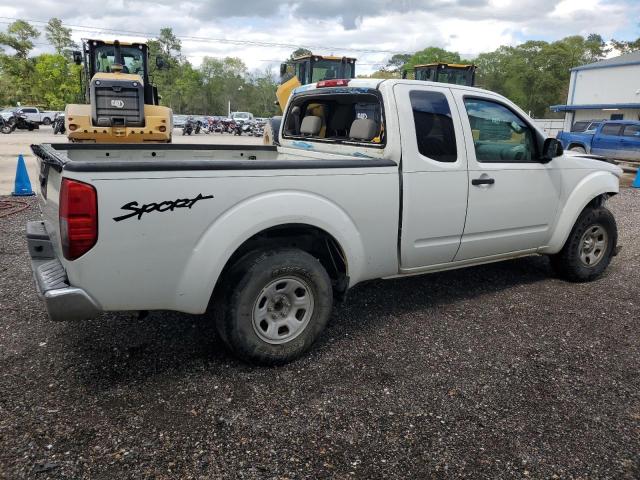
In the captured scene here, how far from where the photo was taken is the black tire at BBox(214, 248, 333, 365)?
3234 millimetres

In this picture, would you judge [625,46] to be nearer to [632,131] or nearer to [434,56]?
[434,56]

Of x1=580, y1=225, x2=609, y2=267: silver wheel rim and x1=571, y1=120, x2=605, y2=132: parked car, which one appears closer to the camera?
x1=580, y1=225, x2=609, y2=267: silver wheel rim

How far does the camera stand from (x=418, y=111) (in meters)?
3.98

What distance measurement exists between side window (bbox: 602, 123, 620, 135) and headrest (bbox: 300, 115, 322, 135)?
17687mm

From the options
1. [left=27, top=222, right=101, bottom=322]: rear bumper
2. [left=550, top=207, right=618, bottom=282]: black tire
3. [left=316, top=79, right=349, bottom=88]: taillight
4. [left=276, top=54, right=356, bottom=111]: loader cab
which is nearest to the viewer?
[left=27, top=222, right=101, bottom=322]: rear bumper

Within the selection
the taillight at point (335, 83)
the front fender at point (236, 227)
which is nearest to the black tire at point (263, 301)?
the front fender at point (236, 227)

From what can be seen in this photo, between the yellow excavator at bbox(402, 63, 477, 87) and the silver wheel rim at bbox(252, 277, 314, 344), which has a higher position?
the yellow excavator at bbox(402, 63, 477, 87)

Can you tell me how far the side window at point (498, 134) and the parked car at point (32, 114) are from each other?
3696 cm

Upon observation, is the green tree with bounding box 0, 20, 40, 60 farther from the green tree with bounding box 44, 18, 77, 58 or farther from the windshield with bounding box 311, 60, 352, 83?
the windshield with bounding box 311, 60, 352, 83

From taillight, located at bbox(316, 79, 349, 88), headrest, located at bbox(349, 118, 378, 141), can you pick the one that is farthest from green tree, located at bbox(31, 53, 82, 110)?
headrest, located at bbox(349, 118, 378, 141)

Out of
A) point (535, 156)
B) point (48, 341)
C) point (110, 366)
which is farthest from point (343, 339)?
point (535, 156)

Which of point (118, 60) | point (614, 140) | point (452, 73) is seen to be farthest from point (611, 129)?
point (118, 60)

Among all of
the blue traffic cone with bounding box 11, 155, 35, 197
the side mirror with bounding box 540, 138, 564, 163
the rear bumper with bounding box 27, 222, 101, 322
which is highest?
the side mirror with bounding box 540, 138, 564, 163

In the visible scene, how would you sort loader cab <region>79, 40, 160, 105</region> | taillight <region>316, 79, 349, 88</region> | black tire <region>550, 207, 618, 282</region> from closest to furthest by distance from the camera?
taillight <region>316, 79, 349, 88</region> < black tire <region>550, 207, 618, 282</region> < loader cab <region>79, 40, 160, 105</region>
